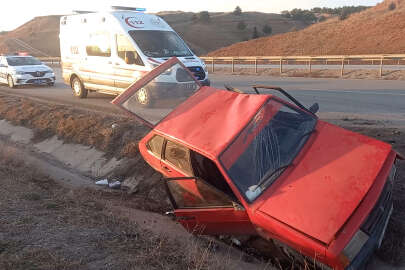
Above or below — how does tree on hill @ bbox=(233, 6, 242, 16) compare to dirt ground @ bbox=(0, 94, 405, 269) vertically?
above

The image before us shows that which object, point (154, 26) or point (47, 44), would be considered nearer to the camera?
point (154, 26)

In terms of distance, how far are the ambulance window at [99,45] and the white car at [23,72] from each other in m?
6.90

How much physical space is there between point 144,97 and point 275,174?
7.70 feet

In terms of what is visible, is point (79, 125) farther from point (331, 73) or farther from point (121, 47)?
point (331, 73)

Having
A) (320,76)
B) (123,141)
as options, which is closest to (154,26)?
(123,141)

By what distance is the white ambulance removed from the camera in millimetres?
11609

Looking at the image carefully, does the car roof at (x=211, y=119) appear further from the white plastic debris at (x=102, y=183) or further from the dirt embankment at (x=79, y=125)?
the dirt embankment at (x=79, y=125)

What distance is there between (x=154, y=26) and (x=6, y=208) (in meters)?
8.58

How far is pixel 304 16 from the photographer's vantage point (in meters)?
90.6

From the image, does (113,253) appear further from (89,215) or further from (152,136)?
(152,136)

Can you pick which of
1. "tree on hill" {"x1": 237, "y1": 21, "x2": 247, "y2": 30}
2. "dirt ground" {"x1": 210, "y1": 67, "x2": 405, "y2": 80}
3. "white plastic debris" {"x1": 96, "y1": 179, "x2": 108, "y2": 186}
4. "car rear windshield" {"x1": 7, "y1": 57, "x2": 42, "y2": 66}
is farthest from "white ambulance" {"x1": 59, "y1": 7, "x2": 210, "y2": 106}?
"tree on hill" {"x1": 237, "y1": 21, "x2": 247, "y2": 30}

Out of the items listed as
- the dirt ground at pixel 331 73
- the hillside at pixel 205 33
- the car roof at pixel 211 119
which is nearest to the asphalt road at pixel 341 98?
the dirt ground at pixel 331 73

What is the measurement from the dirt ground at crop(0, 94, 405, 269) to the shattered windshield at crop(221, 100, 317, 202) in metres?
0.81

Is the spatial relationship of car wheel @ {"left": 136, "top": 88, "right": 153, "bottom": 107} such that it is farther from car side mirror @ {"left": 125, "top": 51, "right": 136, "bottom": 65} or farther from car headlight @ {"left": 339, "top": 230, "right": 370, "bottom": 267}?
car side mirror @ {"left": 125, "top": 51, "right": 136, "bottom": 65}
